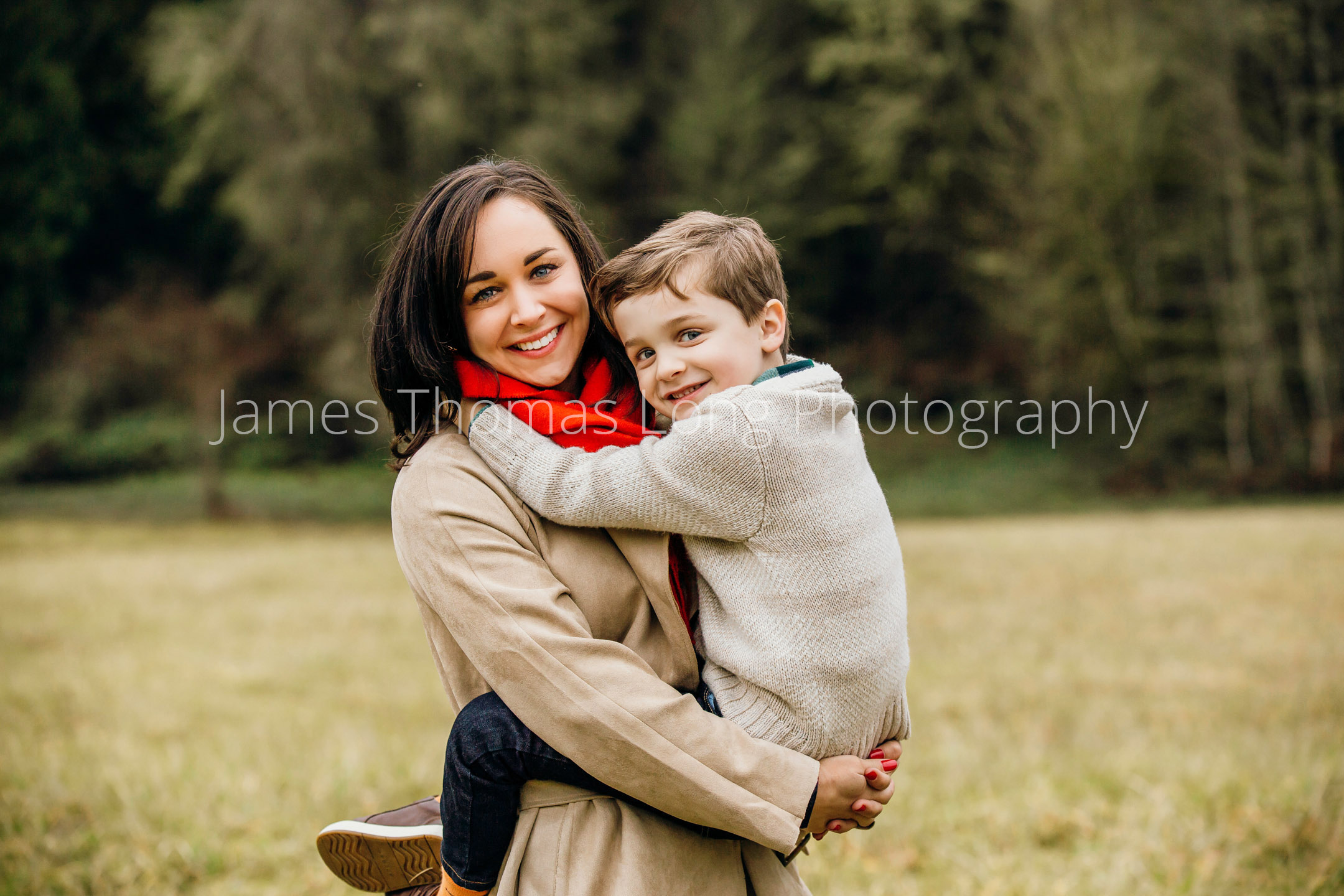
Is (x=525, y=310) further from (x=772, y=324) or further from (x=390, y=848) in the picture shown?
(x=390, y=848)

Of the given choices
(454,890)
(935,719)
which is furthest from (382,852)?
(935,719)

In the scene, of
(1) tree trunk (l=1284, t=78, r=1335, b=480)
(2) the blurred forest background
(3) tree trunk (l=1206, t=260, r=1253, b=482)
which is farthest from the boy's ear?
(3) tree trunk (l=1206, t=260, r=1253, b=482)

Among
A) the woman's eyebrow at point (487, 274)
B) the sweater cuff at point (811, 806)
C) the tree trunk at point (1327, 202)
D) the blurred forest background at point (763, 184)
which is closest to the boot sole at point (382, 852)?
the sweater cuff at point (811, 806)

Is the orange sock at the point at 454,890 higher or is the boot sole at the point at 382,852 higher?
the orange sock at the point at 454,890

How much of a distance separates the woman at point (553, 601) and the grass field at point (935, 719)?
2.29 m

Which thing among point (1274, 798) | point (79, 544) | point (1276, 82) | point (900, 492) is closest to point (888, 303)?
point (900, 492)

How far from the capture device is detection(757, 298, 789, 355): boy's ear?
1853 millimetres

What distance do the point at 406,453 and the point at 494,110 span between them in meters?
15.8

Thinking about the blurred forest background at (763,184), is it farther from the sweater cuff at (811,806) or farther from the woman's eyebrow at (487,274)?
the sweater cuff at (811,806)

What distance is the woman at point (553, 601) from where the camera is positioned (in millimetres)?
1547

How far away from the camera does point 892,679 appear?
171 centimetres

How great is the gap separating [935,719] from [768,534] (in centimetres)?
463

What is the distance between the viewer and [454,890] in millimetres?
1696

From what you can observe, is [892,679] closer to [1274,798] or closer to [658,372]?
[658,372]
